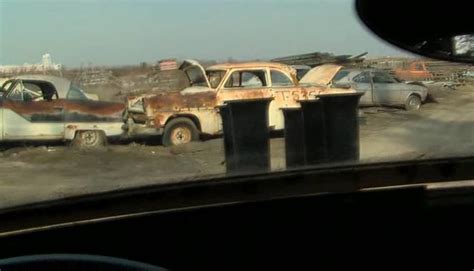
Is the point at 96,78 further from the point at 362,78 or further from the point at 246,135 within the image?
the point at 362,78

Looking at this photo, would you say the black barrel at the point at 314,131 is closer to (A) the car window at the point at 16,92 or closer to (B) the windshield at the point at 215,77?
(B) the windshield at the point at 215,77

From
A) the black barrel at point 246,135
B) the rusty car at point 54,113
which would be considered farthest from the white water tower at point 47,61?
the black barrel at point 246,135

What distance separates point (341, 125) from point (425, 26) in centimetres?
422

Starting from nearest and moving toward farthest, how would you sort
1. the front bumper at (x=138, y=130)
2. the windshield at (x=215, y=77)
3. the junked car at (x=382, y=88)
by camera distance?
the front bumper at (x=138, y=130), the windshield at (x=215, y=77), the junked car at (x=382, y=88)

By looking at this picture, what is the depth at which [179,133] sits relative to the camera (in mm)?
6461

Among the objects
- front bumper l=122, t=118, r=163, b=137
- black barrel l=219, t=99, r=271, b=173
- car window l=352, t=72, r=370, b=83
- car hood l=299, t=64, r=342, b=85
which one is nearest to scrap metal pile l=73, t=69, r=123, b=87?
front bumper l=122, t=118, r=163, b=137

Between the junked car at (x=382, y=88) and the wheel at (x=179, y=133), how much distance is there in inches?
53.2

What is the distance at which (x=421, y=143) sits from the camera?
5.88 metres

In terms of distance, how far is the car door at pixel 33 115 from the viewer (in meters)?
5.43

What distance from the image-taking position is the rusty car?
5.39 metres

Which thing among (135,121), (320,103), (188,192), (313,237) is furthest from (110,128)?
(313,237)

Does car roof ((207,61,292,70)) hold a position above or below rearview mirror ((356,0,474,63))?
below

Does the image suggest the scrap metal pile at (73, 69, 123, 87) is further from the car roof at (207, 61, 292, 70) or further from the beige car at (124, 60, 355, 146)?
the car roof at (207, 61, 292, 70)

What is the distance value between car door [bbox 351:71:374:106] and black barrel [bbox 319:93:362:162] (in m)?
0.13
